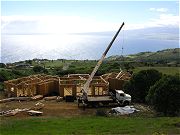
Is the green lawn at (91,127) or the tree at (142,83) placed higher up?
the tree at (142,83)

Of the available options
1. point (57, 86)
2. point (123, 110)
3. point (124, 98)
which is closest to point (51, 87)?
point (57, 86)

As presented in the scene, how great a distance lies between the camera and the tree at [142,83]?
41.8m

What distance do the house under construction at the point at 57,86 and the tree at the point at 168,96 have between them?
12154 millimetres

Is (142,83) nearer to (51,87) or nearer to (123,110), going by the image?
(123,110)

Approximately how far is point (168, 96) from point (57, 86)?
20.0 m

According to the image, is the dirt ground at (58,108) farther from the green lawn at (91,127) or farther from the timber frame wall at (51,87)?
the green lawn at (91,127)

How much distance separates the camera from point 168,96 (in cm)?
3275

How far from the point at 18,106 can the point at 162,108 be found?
16231 mm

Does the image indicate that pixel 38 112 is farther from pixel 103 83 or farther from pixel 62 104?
pixel 103 83

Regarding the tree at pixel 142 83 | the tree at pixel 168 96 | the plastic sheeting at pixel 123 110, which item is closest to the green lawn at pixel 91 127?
the tree at pixel 168 96

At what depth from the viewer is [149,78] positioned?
42000 millimetres

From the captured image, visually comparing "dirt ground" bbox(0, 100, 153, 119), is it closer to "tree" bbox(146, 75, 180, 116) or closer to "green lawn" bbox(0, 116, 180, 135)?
"tree" bbox(146, 75, 180, 116)

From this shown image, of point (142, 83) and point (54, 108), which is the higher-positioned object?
point (142, 83)

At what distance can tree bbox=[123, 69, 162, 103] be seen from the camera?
4184cm
